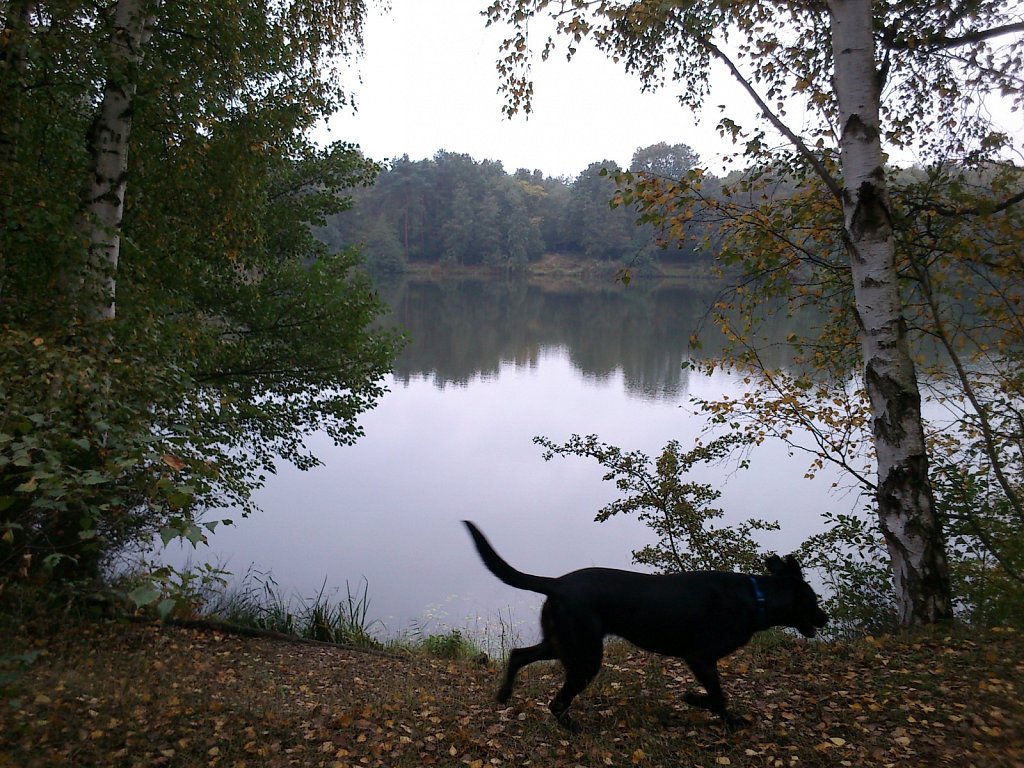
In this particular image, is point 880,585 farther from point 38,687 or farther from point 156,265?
point 156,265

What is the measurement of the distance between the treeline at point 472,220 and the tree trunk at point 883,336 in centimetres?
7792

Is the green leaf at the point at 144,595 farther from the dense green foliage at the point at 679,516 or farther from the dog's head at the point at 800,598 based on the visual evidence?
the dense green foliage at the point at 679,516

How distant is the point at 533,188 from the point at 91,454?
4300 inches

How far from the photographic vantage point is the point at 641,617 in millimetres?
4375

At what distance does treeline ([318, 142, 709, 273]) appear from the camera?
3415 inches

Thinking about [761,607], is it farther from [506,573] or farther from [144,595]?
[144,595]

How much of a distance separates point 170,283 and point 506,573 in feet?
21.8

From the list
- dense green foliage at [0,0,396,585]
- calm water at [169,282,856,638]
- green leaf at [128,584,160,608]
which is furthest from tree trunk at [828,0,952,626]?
calm water at [169,282,856,638]

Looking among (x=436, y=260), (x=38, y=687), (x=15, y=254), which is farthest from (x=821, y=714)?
(x=436, y=260)

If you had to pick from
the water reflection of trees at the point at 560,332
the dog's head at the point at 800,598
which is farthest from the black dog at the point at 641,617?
the water reflection of trees at the point at 560,332

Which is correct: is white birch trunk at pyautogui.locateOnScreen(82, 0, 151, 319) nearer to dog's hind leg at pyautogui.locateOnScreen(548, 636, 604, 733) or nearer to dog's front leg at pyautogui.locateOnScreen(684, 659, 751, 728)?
dog's hind leg at pyautogui.locateOnScreen(548, 636, 604, 733)

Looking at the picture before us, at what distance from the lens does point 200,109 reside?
8.40m

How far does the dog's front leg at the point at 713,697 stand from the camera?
4.34 metres

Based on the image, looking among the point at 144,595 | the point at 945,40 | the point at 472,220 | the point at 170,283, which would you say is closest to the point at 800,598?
the point at 144,595
